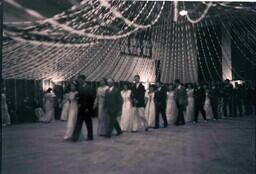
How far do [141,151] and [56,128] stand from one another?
2.26m

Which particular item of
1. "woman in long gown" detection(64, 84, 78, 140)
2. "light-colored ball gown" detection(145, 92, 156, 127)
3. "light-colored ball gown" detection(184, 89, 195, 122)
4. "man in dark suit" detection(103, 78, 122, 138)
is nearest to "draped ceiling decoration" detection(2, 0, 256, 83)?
"woman in long gown" detection(64, 84, 78, 140)

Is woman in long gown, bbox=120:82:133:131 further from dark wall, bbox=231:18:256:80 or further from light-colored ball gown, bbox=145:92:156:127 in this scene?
dark wall, bbox=231:18:256:80

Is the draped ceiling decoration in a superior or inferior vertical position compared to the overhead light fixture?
inferior

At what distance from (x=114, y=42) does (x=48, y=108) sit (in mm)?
1979

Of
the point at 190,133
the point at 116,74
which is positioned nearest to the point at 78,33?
the point at 116,74

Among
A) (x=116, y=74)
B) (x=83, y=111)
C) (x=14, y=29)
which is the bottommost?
(x=83, y=111)

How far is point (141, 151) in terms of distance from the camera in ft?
13.0

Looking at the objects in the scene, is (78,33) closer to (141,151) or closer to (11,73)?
(11,73)

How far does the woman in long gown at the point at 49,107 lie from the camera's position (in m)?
5.30

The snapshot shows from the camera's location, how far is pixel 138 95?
555 cm

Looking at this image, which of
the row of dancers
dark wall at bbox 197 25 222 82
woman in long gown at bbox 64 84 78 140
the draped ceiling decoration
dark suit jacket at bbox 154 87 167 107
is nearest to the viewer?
the draped ceiling decoration

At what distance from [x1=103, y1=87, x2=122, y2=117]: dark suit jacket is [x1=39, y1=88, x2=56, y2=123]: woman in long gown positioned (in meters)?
0.80

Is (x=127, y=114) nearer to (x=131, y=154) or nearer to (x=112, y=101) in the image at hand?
(x=112, y=101)

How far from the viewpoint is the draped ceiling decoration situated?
3828 millimetres
